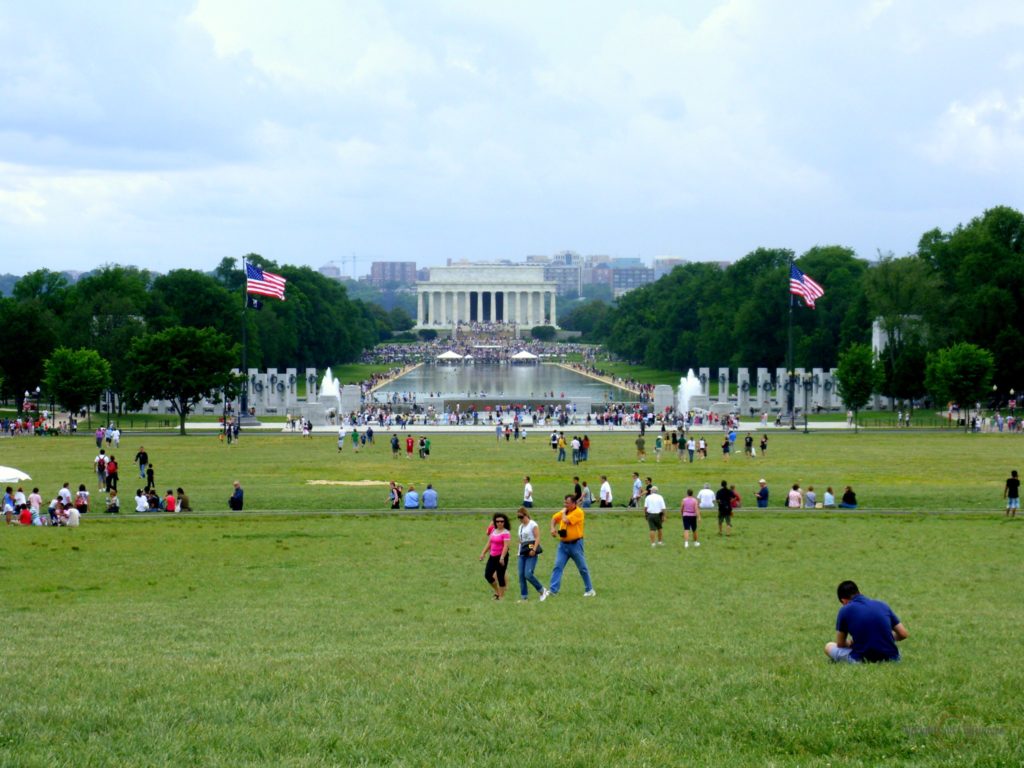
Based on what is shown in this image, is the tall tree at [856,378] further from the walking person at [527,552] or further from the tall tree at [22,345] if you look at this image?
the walking person at [527,552]

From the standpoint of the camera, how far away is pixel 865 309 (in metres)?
90.6

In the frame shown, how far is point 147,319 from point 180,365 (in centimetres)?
2641

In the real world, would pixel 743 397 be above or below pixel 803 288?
below

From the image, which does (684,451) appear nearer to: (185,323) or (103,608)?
(103,608)

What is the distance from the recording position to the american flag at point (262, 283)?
2509 inches

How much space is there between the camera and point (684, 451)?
5128cm

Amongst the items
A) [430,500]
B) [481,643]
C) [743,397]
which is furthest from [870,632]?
[743,397]

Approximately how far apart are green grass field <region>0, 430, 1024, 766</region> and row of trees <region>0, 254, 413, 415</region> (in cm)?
3979

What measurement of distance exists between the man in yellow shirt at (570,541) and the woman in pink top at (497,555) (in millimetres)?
653

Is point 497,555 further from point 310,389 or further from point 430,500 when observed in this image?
point 310,389

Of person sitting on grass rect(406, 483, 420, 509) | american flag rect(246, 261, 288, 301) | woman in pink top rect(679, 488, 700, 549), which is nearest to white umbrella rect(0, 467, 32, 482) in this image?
person sitting on grass rect(406, 483, 420, 509)

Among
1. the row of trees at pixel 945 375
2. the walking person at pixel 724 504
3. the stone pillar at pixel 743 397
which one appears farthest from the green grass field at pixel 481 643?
the stone pillar at pixel 743 397

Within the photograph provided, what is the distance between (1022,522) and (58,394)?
48.6 metres

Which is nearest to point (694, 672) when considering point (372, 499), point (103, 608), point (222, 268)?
point (103, 608)
